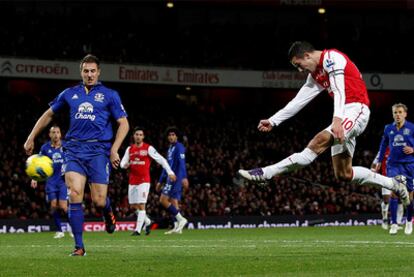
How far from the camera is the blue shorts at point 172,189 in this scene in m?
22.0

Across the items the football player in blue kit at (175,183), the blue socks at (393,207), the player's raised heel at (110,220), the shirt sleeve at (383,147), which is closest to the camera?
the player's raised heel at (110,220)

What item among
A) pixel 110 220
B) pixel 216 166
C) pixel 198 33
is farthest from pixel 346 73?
pixel 198 33

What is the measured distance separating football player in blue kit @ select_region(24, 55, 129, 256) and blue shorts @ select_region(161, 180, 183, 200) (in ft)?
32.6

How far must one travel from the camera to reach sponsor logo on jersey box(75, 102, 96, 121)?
11.8 meters

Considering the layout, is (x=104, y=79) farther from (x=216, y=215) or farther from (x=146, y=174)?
(x=146, y=174)

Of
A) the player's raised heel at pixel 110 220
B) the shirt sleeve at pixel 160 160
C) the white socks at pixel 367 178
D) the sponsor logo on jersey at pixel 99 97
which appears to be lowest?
the player's raised heel at pixel 110 220

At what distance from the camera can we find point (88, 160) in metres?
11.8

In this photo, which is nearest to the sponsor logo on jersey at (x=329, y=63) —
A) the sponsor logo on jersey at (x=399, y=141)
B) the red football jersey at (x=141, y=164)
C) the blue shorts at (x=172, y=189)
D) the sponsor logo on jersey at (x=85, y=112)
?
the sponsor logo on jersey at (x=85, y=112)

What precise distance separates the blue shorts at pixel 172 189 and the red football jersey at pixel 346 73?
431 inches

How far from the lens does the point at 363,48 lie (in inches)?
1781

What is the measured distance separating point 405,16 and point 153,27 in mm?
15713

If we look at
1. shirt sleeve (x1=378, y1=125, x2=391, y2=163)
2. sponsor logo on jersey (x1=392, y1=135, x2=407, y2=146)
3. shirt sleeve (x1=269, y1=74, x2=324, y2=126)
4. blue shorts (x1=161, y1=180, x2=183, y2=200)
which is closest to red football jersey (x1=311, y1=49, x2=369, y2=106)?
shirt sleeve (x1=269, y1=74, x2=324, y2=126)

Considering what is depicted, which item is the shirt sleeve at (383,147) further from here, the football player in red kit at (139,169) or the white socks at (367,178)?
the white socks at (367,178)

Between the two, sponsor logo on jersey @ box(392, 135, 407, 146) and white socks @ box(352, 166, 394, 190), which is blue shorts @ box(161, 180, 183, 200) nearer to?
sponsor logo on jersey @ box(392, 135, 407, 146)
